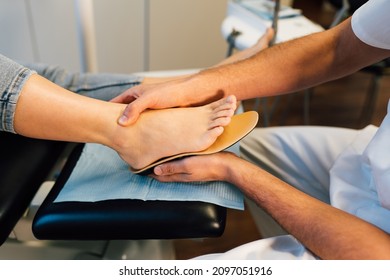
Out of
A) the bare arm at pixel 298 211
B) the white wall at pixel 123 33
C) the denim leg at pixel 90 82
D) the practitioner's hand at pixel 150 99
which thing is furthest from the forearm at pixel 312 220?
the white wall at pixel 123 33

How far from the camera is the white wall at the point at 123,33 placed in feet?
6.27

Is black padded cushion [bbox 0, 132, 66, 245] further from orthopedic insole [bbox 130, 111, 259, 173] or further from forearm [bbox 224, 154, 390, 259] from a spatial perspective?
forearm [bbox 224, 154, 390, 259]

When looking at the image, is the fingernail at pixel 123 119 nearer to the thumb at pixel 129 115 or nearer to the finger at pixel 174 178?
the thumb at pixel 129 115

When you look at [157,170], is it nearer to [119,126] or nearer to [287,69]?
[119,126]

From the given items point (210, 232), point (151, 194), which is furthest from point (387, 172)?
point (151, 194)

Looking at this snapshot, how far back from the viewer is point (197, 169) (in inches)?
30.1

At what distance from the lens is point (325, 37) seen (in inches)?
36.2

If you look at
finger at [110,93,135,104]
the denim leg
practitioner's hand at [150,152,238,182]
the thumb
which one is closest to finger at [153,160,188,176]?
practitioner's hand at [150,152,238,182]

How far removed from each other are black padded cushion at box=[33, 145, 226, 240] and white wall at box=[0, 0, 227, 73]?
1.17 metres

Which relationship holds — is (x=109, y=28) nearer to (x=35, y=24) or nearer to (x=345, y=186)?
(x=35, y=24)

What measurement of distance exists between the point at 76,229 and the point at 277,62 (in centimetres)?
62

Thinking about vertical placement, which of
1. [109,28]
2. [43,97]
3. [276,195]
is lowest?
[109,28]

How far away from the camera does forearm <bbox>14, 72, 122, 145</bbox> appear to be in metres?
0.74

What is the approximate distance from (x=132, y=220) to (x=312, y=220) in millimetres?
334
